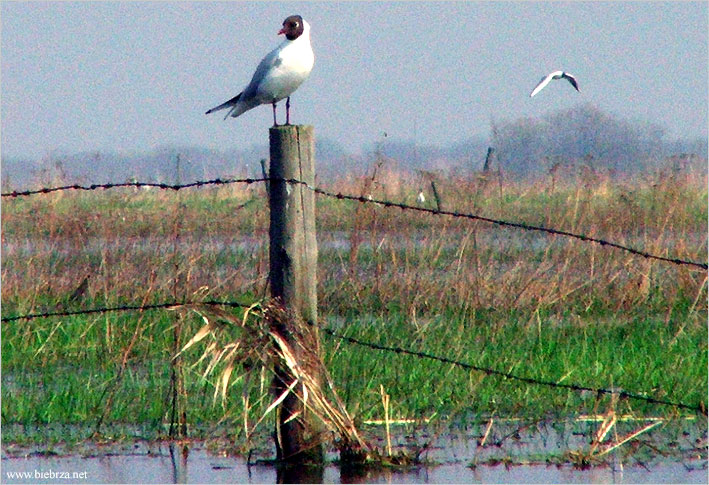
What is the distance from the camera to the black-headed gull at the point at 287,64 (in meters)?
6.75

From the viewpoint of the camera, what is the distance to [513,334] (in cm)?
700

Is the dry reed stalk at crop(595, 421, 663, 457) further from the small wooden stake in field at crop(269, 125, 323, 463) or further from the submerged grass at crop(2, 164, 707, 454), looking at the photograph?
the small wooden stake in field at crop(269, 125, 323, 463)

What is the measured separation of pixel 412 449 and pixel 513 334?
224cm

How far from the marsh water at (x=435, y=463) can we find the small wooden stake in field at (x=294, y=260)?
168 mm

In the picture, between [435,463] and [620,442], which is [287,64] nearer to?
[435,463]

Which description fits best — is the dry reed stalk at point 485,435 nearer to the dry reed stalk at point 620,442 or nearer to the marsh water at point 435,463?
the marsh water at point 435,463

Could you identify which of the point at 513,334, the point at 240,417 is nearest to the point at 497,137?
A: the point at 513,334

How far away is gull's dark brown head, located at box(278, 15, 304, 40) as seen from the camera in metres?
6.70

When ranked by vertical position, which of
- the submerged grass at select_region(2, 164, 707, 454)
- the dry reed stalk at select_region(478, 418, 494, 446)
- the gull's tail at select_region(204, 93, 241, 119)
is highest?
the gull's tail at select_region(204, 93, 241, 119)

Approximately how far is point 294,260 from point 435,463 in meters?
1.04

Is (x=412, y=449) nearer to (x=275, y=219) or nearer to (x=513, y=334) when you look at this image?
(x=275, y=219)

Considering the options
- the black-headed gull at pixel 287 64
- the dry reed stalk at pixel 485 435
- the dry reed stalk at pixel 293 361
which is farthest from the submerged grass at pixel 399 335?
the black-headed gull at pixel 287 64

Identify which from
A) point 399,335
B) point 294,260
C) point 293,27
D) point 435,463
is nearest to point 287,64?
point 293,27

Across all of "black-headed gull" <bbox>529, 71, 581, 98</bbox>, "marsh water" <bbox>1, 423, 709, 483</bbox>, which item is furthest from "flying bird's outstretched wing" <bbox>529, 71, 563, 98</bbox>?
"marsh water" <bbox>1, 423, 709, 483</bbox>
